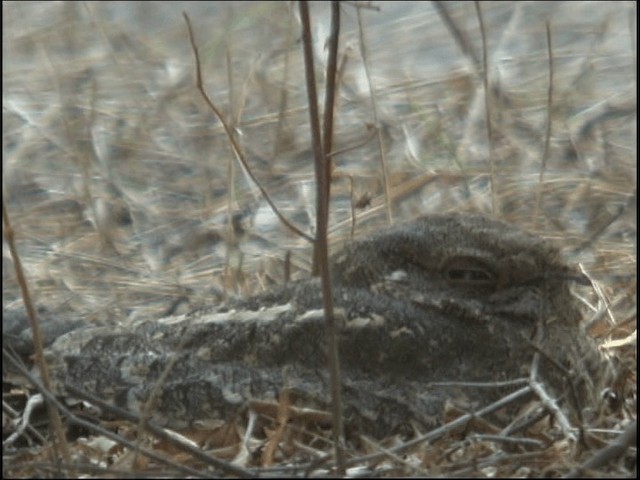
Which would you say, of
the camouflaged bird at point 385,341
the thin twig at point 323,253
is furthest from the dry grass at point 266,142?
the thin twig at point 323,253

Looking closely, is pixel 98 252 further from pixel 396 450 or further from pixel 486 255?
pixel 396 450

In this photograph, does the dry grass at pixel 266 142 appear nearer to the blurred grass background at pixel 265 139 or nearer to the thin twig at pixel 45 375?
the blurred grass background at pixel 265 139

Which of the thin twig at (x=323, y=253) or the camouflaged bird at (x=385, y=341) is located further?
the camouflaged bird at (x=385, y=341)

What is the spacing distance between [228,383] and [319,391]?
19 cm

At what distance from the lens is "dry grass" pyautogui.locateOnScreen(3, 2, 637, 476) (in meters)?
5.42

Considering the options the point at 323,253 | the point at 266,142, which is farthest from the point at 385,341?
the point at 266,142

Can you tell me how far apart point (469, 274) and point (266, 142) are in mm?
3127

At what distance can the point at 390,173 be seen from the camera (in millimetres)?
6094

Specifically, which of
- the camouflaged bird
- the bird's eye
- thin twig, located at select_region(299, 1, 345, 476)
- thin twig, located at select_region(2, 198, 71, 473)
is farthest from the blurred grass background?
thin twig, located at select_region(299, 1, 345, 476)

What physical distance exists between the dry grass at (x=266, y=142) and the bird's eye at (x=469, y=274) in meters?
0.62

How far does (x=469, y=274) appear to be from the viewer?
3.69 meters

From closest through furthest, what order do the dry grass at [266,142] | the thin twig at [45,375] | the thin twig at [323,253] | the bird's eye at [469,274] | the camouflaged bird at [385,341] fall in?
the thin twig at [323,253] → the thin twig at [45,375] → the camouflaged bird at [385,341] → the bird's eye at [469,274] → the dry grass at [266,142]

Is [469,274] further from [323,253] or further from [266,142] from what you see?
[266,142]

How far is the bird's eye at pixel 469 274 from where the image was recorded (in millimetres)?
3680
